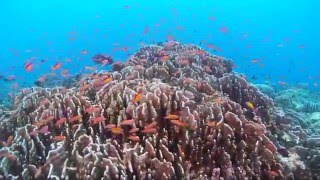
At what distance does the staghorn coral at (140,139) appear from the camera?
4992 millimetres

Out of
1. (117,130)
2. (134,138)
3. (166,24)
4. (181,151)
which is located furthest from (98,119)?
(166,24)

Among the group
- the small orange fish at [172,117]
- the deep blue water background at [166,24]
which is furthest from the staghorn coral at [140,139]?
the deep blue water background at [166,24]

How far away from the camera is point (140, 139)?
18.2ft

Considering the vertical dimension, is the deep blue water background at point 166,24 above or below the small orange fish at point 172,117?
above

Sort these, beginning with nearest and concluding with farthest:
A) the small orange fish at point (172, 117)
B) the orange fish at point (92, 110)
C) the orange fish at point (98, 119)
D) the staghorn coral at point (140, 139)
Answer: the staghorn coral at point (140, 139), the small orange fish at point (172, 117), the orange fish at point (98, 119), the orange fish at point (92, 110)

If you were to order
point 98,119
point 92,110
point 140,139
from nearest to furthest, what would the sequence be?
point 140,139 → point 98,119 → point 92,110

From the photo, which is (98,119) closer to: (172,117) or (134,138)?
(134,138)

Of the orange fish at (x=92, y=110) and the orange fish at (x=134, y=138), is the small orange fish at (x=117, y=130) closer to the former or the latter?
the orange fish at (x=134, y=138)

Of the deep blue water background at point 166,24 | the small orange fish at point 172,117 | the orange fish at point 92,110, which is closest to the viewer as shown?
the small orange fish at point 172,117

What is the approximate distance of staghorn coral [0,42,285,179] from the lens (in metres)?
4.99

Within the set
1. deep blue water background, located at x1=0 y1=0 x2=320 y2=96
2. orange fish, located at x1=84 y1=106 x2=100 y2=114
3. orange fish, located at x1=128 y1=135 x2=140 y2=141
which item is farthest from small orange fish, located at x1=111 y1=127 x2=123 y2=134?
deep blue water background, located at x1=0 y1=0 x2=320 y2=96

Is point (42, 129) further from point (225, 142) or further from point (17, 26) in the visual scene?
point (17, 26)

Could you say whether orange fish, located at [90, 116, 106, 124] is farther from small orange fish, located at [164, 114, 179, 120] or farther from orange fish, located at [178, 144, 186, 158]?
orange fish, located at [178, 144, 186, 158]

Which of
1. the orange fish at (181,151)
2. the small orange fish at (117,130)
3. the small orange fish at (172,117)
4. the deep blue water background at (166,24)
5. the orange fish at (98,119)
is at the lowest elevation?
the orange fish at (181,151)
